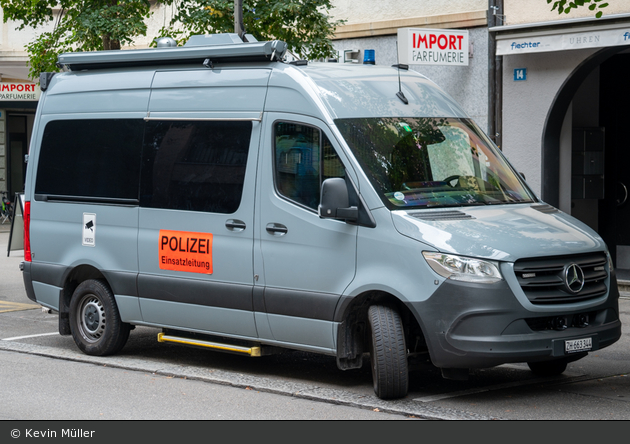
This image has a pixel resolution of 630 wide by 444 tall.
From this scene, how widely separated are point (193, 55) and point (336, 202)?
228 cm

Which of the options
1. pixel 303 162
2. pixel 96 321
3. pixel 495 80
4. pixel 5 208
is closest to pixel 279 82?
pixel 303 162

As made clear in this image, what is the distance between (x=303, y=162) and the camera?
24.1 feet

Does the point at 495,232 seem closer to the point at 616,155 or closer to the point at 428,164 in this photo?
the point at 428,164

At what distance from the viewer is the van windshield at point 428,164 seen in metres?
7.02

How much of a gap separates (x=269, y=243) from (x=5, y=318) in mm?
5296

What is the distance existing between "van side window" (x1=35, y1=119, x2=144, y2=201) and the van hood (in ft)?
9.64

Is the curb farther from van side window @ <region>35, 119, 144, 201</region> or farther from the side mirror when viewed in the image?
van side window @ <region>35, 119, 144, 201</region>

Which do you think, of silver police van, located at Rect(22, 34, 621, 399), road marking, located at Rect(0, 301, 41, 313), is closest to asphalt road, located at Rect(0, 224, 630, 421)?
silver police van, located at Rect(22, 34, 621, 399)

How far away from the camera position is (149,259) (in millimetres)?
8305

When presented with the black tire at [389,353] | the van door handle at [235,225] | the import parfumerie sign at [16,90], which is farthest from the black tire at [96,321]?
the import parfumerie sign at [16,90]

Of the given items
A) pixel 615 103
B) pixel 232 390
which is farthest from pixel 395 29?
pixel 232 390

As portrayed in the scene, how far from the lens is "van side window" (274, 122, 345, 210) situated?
719 cm

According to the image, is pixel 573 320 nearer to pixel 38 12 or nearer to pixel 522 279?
pixel 522 279

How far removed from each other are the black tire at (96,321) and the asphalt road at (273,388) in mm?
131
